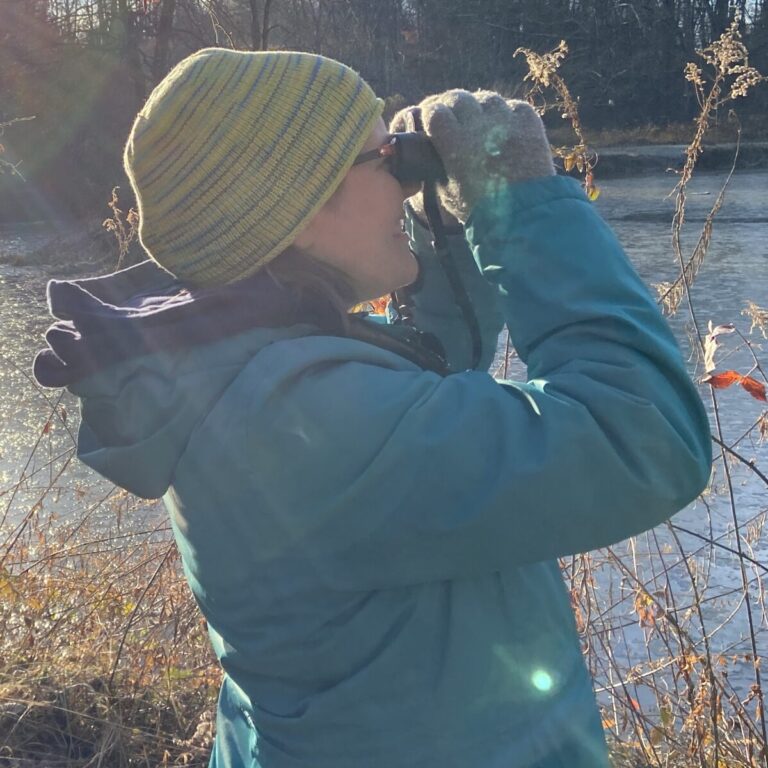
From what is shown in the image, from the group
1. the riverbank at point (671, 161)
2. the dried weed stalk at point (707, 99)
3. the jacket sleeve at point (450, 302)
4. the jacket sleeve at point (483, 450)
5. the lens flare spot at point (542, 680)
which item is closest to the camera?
the jacket sleeve at point (483, 450)

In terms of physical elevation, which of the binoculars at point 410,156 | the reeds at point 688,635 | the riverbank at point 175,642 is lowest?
the riverbank at point 175,642

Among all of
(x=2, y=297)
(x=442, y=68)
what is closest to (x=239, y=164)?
(x=2, y=297)

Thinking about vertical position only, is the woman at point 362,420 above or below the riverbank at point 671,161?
above

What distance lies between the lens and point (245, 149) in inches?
53.4

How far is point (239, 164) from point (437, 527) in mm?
514

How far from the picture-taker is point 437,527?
1.23 metres

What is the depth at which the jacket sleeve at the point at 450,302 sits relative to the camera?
1741 mm

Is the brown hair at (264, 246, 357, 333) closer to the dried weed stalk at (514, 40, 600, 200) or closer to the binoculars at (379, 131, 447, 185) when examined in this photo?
the binoculars at (379, 131, 447, 185)

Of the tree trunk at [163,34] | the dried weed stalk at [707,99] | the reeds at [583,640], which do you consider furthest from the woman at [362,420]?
the tree trunk at [163,34]

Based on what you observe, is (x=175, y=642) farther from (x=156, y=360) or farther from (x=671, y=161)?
(x=671, y=161)

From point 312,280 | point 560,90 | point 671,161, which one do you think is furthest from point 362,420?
point 671,161

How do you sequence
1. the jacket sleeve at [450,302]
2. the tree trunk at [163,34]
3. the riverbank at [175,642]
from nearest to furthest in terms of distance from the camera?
the jacket sleeve at [450,302], the riverbank at [175,642], the tree trunk at [163,34]

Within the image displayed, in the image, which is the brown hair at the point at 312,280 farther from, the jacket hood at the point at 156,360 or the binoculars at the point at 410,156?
the binoculars at the point at 410,156

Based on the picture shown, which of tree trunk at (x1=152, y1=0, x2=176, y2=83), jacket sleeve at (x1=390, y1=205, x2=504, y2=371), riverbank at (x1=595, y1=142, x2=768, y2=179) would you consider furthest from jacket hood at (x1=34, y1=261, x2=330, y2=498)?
riverbank at (x1=595, y1=142, x2=768, y2=179)
